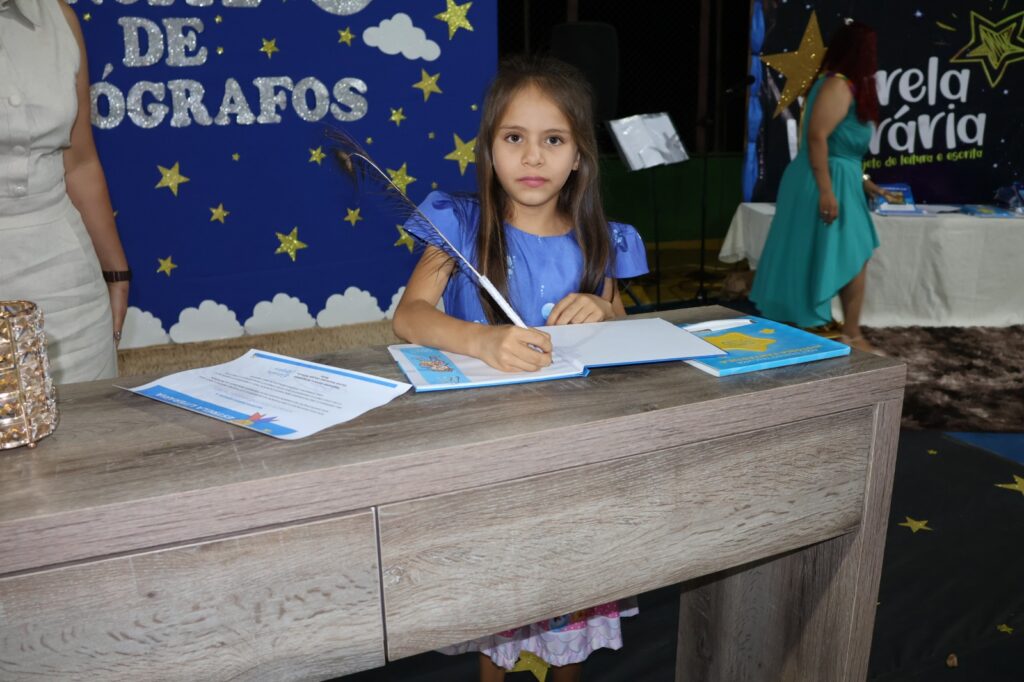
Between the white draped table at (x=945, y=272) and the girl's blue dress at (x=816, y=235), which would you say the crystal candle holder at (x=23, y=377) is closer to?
the girl's blue dress at (x=816, y=235)

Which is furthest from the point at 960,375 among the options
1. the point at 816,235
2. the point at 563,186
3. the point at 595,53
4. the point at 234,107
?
the point at 234,107

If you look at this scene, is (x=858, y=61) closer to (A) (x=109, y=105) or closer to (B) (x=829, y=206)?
(B) (x=829, y=206)

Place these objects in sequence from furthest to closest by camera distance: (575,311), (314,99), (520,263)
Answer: (314,99) → (520,263) → (575,311)

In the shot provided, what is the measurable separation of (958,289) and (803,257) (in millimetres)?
1025

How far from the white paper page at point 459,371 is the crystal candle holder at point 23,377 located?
17.1 inches

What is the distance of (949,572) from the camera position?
2248mm

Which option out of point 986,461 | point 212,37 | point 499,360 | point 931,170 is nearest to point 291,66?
point 212,37

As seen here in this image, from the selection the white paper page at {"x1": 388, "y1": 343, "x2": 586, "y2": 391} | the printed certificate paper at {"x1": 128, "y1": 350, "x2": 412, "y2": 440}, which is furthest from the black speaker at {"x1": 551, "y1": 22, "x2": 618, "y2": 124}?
the printed certificate paper at {"x1": 128, "y1": 350, "x2": 412, "y2": 440}

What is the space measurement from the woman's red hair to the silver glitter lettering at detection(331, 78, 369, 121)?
86.7 inches

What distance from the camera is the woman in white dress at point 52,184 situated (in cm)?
142

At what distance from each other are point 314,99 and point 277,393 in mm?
2178

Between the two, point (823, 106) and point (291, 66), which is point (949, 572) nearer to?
point (823, 106)

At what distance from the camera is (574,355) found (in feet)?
3.92

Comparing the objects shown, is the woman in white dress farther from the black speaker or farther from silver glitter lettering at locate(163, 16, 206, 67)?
the black speaker
